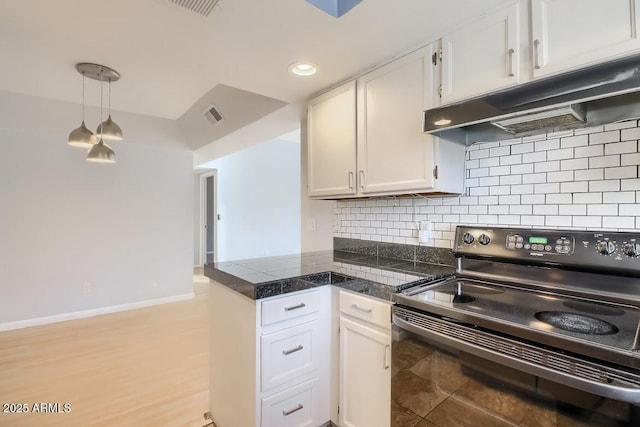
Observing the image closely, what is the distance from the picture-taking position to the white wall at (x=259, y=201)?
231 inches

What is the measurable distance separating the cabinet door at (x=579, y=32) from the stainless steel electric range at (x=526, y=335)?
672mm

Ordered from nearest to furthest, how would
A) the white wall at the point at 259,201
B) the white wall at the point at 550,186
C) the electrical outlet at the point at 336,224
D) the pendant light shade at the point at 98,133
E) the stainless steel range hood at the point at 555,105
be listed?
the stainless steel range hood at the point at 555,105 → the white wall at the point at 550,186 → the pendant light shade at the point at 98,133 → the electrical outlet at the point at 336,224 → the white wall at the point at 259,201

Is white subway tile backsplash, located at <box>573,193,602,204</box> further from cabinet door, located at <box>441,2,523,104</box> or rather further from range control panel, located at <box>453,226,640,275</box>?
cabinet door, located at <box>441,2,523,104</box>

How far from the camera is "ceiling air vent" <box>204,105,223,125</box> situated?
11.0ft

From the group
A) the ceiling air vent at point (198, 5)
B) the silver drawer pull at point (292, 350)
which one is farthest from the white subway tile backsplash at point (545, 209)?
the ceiling air vent at point (198, 5)

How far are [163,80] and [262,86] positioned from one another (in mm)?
1297

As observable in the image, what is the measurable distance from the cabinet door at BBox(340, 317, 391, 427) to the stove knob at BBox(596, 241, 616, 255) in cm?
91

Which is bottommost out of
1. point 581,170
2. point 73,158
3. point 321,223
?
point 321,223

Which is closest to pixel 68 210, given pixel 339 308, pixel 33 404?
pixel 33 404

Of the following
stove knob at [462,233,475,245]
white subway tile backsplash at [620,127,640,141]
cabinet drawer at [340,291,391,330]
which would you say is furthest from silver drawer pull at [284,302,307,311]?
white subway tile backsplash at [620,127,640,141]

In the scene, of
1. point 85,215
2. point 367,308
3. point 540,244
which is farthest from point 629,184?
point 85,215

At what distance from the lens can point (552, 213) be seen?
4.75ft

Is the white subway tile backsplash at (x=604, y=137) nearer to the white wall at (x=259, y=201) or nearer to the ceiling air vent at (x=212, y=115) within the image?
the ceiling air vent at (x=212, y=115)

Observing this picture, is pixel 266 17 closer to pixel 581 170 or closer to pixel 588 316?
pixel 581 170
